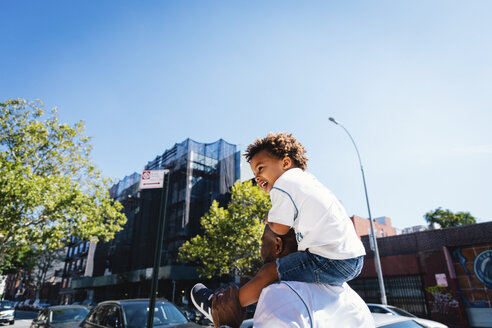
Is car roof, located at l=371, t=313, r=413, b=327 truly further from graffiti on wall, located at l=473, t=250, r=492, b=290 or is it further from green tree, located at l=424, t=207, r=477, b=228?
green tree, located at l=424, t=207, r=477, b=228

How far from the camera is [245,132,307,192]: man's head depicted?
77.7 inches

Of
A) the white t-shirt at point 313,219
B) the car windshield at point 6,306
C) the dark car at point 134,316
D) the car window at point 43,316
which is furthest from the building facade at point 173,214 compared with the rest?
the white t-shirt at point 313,219

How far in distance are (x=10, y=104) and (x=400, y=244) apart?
2465cm

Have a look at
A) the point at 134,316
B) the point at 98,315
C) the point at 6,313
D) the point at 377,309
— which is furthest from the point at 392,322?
the point at 6,313

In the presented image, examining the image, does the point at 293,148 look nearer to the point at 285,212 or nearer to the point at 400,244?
the point at 285,212

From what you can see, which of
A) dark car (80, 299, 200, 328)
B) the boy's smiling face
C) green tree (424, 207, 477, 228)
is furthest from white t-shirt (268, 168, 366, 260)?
green tree (424, 207, 477, 228)

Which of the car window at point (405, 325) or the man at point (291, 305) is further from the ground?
the man at point (291, 305)

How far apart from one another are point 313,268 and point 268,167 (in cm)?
74

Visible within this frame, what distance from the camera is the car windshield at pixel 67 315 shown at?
9336mm

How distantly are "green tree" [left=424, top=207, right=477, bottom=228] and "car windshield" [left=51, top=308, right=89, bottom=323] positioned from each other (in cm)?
4132

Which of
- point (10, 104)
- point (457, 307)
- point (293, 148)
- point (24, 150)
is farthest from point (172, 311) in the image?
point (457, 307)

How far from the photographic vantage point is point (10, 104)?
15.0 metres

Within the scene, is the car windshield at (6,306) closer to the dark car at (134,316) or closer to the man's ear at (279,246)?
the dark car at (134,316)

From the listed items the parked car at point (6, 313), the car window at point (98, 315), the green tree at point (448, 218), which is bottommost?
the parked car at point (6, 313)
